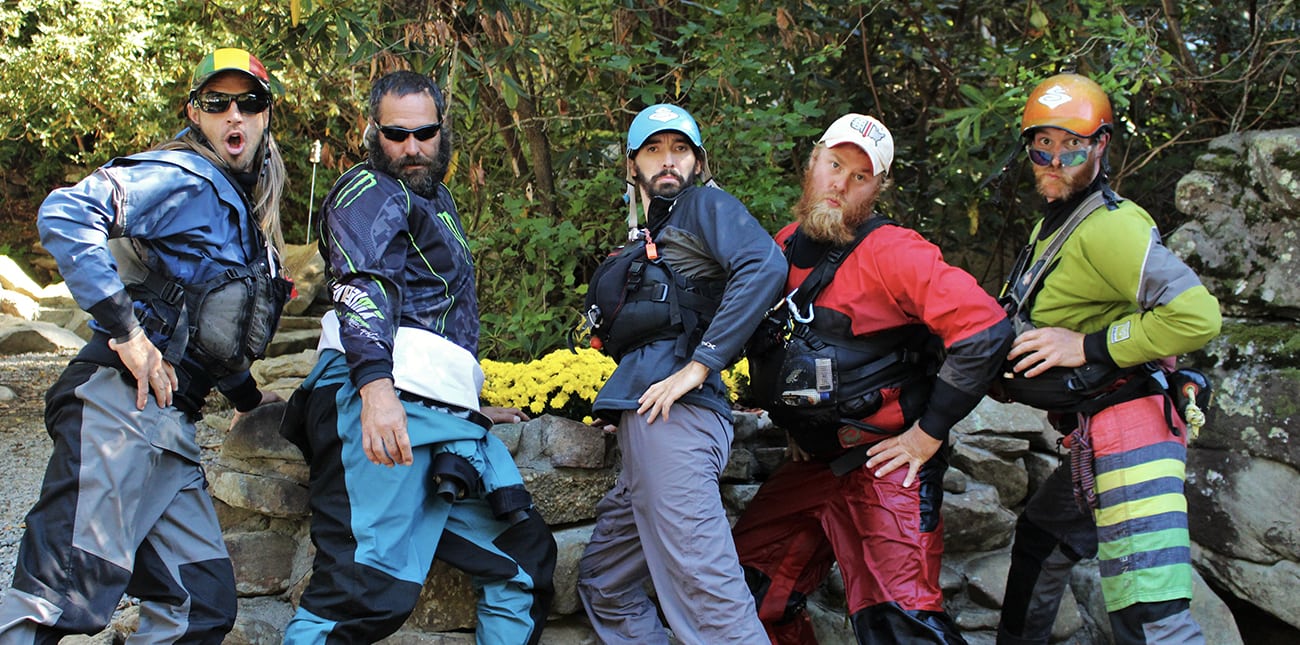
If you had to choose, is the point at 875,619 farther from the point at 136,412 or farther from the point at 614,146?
the point at 614,146

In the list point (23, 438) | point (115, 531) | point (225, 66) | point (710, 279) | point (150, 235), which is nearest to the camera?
point (115, 531)

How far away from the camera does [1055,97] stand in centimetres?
360

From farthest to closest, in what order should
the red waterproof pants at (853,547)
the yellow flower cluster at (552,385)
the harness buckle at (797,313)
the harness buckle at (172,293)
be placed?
1. the yellow flower cluster at (552,385)
2. the harness buckle at (797,313)
3. the red waterproof pants at (853,547)
4. the harness buckle at (172,293)

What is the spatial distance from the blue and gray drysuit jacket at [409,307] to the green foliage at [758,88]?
162cm

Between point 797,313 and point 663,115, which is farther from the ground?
point 663,115

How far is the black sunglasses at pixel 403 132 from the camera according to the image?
3.49 meters

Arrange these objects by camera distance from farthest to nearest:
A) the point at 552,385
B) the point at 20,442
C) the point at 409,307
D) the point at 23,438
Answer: the point at 23,438
the point at 20,442
the point at 552,385
the point at 409,307

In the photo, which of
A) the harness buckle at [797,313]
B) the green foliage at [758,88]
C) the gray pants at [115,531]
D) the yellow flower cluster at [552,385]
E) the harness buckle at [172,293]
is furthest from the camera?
the green foliage at [758,88]

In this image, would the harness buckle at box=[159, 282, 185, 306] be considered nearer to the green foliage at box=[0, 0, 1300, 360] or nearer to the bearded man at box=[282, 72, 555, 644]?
the bearded man at box=[282, 72, 555, 644]

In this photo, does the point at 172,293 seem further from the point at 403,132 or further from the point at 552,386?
the point at 552,386

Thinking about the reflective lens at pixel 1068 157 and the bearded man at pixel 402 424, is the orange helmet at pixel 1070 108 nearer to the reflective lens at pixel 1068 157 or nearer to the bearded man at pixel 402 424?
the reflective lens at pixel 1068 157

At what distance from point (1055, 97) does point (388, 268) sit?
2311 mm

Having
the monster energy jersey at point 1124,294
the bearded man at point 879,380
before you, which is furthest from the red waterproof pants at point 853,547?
the monster energy jersey at point 1124,294

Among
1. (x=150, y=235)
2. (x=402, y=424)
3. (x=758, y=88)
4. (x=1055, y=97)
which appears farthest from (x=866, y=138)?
(x=150, y=235)
